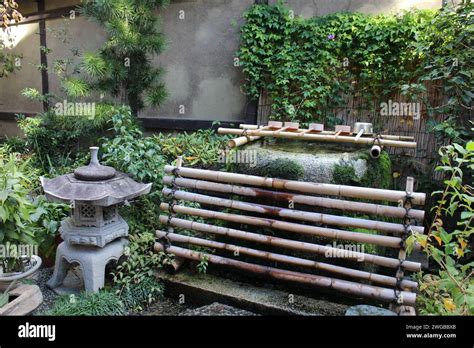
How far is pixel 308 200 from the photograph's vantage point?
12.3 feet

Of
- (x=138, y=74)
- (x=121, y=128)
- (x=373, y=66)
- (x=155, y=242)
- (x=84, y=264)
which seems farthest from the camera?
(x=138, y=74)

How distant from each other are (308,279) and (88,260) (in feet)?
7.52

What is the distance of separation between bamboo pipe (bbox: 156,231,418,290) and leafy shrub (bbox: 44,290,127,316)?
34.4 inches

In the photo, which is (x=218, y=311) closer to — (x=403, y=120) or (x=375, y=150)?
(x=375, y=150)

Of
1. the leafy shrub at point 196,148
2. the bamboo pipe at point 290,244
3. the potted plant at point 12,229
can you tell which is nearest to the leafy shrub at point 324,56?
the leafy shrub at point 196,148

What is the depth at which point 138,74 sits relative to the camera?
6.57m

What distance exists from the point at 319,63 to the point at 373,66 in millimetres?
875

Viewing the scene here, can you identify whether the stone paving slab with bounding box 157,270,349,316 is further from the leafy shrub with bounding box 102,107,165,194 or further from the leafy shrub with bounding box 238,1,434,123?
the leafy shrub with bounding box 238,1,434,123

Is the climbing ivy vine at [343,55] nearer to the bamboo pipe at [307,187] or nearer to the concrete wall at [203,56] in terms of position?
the concrete wall at [203,56]

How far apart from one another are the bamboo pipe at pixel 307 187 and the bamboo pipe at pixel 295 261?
69cm

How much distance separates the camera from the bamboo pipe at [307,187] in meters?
3.45

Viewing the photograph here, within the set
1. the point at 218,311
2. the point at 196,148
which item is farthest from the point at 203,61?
the point at 218,311
